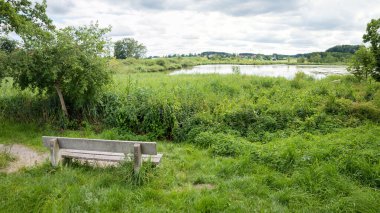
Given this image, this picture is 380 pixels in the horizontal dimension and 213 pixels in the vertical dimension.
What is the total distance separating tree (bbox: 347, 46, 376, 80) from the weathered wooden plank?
10285 millimetres

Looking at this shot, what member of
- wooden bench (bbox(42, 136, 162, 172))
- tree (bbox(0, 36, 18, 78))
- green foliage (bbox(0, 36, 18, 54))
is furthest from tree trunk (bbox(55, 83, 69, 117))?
wooden bench (bbox(42, 136, 162, 172))

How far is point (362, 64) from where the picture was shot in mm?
11148

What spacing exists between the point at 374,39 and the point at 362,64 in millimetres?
1501

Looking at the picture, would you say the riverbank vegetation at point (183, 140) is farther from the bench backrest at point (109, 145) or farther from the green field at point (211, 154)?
the bench backrest at point (109, 145)

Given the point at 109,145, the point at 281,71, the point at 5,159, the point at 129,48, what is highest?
the point at 129,48

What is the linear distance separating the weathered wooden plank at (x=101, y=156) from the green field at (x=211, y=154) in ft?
0.68

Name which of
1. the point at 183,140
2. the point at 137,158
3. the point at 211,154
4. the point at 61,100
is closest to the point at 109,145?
the point at 137,158

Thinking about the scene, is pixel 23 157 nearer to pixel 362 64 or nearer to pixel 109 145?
pixel 109 145

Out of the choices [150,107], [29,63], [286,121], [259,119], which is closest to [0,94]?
[29,63]

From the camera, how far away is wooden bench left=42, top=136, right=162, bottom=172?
14.0 ft

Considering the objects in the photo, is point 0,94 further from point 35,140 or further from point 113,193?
point 113,193

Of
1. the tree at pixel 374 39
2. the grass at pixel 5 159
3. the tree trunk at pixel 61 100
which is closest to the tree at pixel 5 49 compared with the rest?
the tree trunk at pixel 61 100

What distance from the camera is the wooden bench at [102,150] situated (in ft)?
14.0

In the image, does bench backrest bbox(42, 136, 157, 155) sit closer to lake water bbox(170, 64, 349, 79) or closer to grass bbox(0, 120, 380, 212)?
grass bbox(0, 120, 380, 212)
